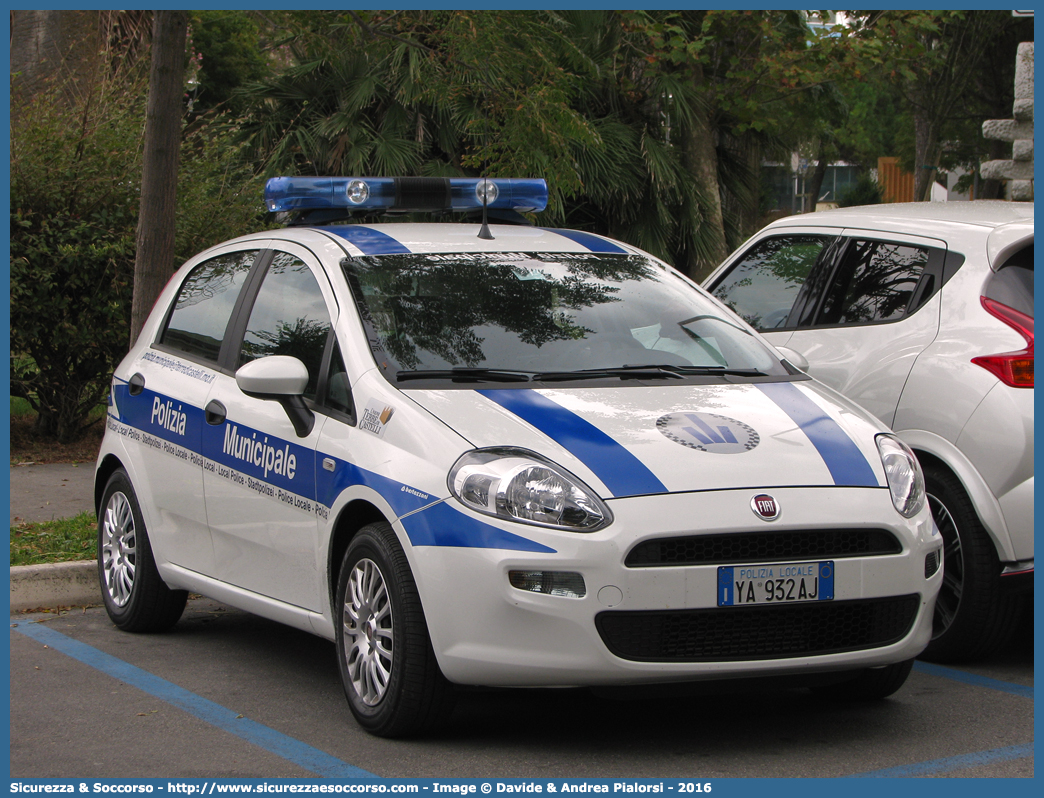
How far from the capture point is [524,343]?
16.3 ft

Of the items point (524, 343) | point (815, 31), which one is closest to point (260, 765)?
point (524, 343)

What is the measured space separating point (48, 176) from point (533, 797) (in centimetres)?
837

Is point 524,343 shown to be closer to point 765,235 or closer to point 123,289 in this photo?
point 765,235

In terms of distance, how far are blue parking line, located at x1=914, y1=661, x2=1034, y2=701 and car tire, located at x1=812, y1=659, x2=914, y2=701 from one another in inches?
20.2

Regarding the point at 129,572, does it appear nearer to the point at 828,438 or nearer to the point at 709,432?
the point at 709,432

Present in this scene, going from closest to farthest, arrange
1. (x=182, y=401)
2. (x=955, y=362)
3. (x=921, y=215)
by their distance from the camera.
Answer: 1. (x=955, y=362)
2. (x=182, y=401)
3. (x=921, y=215)

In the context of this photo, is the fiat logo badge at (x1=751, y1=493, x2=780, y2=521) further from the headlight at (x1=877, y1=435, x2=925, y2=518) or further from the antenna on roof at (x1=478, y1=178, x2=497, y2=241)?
the antenna on roof at (x1=478, y1=178, x2=497, y2=241)

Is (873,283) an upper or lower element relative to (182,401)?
upper

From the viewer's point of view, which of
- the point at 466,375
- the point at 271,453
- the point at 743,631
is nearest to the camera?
the point at 743,631

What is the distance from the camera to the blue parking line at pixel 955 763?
162 inches

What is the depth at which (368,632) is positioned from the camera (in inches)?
177

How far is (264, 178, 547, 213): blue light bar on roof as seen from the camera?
605 centimetres

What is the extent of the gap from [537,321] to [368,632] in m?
1.35

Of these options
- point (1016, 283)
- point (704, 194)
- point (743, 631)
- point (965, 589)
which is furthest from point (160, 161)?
point (704, 194)
